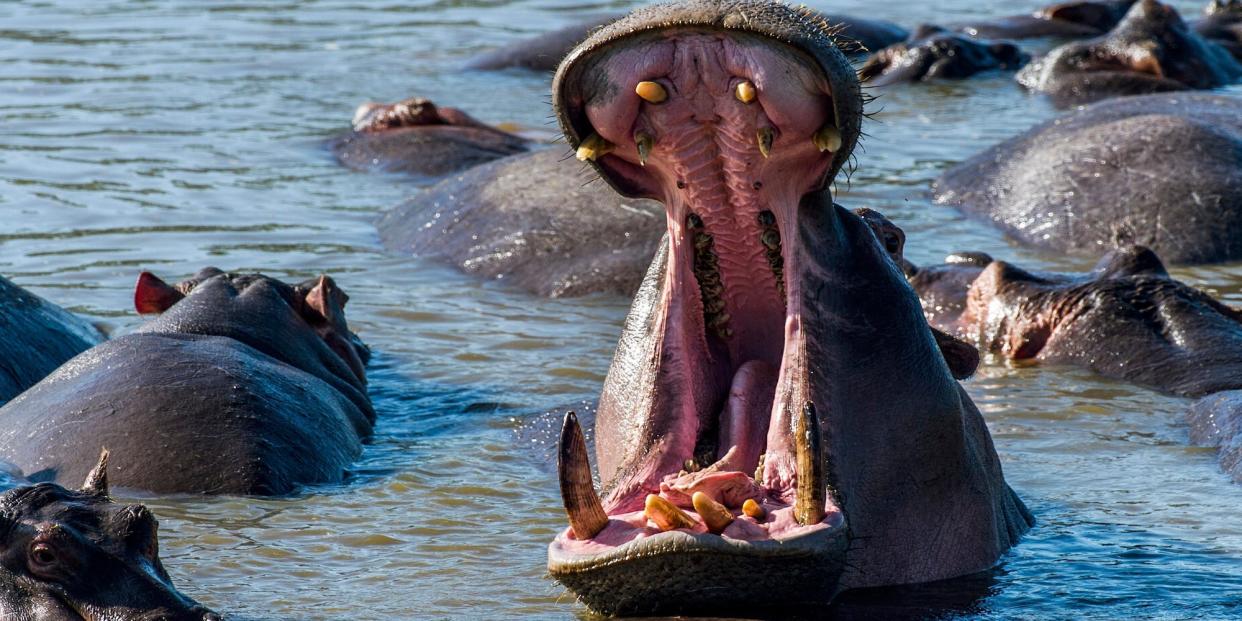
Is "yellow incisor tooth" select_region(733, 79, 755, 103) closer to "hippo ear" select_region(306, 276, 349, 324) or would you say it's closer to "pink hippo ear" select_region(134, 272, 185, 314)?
"hippo ear" select_region(306, 276, 349, 324)

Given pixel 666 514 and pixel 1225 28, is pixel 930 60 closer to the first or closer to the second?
pixel 1225 28

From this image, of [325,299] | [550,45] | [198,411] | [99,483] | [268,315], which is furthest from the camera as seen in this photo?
[550,45]

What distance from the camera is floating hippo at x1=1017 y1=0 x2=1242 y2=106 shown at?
14.6 metres

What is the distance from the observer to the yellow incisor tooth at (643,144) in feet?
14.2

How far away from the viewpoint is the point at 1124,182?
33.5ft

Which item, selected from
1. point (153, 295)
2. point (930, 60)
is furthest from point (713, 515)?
point (930, 60)

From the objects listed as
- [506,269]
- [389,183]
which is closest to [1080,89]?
[389,183]

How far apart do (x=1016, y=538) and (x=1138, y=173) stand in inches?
204

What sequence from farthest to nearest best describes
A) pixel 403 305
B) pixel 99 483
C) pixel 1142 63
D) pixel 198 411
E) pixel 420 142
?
pixel 1142 63, pixel 420 142, pixel 403 305, pixel 198 411, pixel 99 483

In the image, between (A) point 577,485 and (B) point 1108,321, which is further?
(B) point 1108,321

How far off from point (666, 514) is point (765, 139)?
2.66 ft

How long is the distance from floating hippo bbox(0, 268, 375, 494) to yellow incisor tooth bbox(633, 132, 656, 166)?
7.25 ft

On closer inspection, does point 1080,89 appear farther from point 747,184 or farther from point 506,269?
point 747,184

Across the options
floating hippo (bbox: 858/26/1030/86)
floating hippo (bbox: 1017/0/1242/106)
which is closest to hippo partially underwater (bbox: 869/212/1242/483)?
floating hippo (bbox: 1017/0/1242/106)
